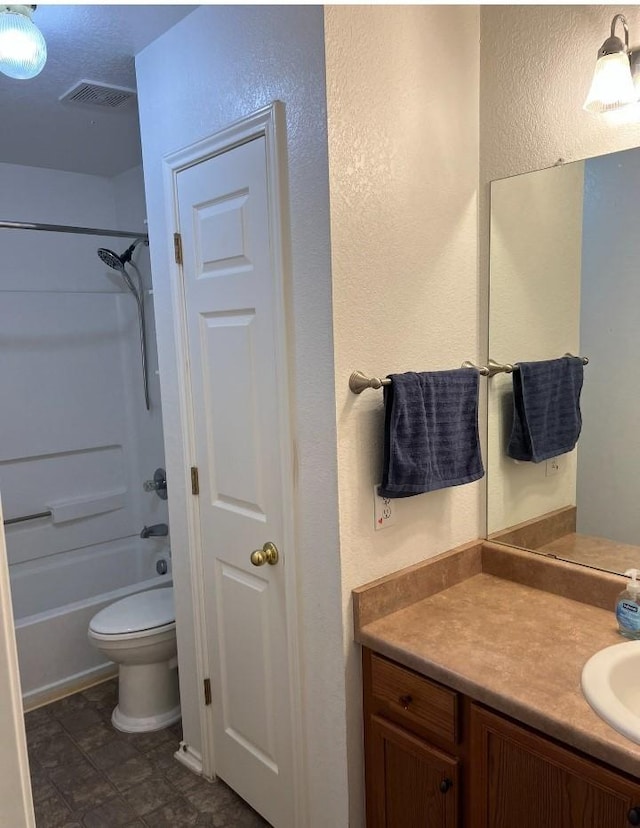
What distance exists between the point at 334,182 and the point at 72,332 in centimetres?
239

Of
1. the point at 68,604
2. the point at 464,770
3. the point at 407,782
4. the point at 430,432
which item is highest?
the point at 430,432

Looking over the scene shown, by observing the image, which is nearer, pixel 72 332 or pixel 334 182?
pixel 334 182

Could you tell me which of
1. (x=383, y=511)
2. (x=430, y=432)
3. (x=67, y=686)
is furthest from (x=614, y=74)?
(x=67, y=686)

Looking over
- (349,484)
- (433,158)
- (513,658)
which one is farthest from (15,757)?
(433,158)

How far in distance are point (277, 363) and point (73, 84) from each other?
4.59 ft

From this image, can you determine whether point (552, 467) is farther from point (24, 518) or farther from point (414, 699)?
point (24, 518)

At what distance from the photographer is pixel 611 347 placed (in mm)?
1665

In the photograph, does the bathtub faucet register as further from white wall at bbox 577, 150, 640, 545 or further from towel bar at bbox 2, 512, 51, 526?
white wall at bbox 577, 150, 640, 545

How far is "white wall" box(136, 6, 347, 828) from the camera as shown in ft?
5.07

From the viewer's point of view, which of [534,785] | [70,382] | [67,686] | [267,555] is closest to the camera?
[534,785]

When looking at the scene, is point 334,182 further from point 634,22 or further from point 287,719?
point 287,719

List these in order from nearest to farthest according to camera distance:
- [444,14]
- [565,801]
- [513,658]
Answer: [565,801], [513,658], [444,14]

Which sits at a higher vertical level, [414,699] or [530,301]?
[530,301]

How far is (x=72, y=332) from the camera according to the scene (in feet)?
11.3
